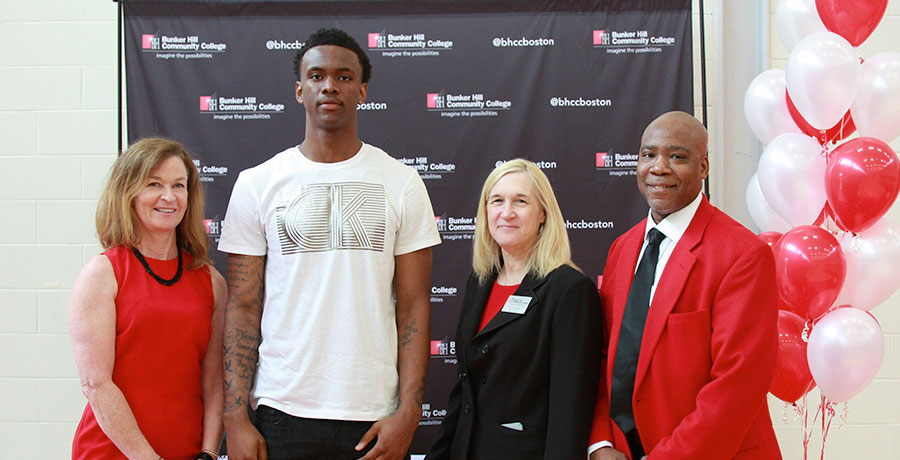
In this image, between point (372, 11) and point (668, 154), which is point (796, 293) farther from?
point (372, 11)

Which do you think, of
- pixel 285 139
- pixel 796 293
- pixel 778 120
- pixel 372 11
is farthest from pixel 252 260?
pixel 778 120

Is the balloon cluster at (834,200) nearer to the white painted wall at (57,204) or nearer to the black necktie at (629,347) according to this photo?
the black necktie at (629,347)

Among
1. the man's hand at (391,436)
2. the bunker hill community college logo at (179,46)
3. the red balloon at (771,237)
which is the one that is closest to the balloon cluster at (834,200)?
the red balloon at (771,237)

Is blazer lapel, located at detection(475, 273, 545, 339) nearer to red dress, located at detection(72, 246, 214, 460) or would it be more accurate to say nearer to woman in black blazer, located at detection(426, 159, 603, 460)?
woman in black blazer, located at detection(426, 159, 603, 460)

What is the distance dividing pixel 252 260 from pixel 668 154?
4.44ft

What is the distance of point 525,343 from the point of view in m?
2.03

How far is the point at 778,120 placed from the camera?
2.61m

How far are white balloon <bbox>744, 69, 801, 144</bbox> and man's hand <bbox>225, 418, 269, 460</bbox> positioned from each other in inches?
85.8

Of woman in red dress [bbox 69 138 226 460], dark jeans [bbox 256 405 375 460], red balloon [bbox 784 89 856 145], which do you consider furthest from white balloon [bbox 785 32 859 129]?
woman in red dress [bbox 69 138 226 460]

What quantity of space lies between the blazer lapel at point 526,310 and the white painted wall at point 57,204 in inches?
68.0

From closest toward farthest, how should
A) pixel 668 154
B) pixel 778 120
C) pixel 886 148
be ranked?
pixel 668 154 → pixel 886 148 → pixel 778 120

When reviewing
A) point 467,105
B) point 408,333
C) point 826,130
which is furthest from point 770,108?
point 408,333

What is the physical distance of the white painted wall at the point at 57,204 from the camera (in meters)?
3.42

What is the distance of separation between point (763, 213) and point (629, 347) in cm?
126
